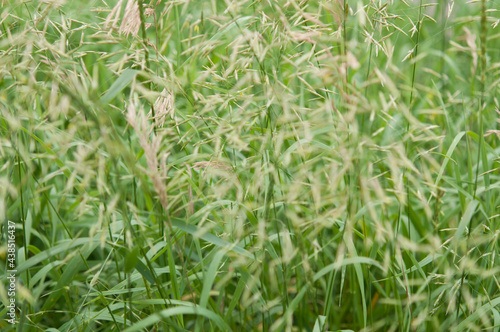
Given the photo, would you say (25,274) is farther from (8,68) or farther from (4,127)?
(8,68)

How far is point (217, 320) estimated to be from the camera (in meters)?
1.01

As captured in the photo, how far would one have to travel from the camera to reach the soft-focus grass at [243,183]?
2.88 ft

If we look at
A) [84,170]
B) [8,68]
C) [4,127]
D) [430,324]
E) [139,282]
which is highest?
[8,68]

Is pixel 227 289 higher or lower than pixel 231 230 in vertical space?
lower

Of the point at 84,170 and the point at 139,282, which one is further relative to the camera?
the point at 139,282

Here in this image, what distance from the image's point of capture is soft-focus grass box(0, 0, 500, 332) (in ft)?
2.88

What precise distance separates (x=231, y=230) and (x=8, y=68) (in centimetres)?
62

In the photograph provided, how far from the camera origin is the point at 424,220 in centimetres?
170

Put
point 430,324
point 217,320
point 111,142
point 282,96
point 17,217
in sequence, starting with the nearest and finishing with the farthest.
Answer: point 111,142 → point 282,96 → point 217,320 → point 430,324 → point 17,217

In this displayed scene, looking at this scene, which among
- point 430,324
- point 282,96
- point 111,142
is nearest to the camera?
point 111,142

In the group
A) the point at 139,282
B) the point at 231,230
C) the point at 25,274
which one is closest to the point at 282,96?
the point at 231,230

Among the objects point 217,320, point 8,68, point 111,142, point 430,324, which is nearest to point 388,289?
point 430,324

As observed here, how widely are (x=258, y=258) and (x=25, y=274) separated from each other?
69cm

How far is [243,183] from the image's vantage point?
1.35 meters
